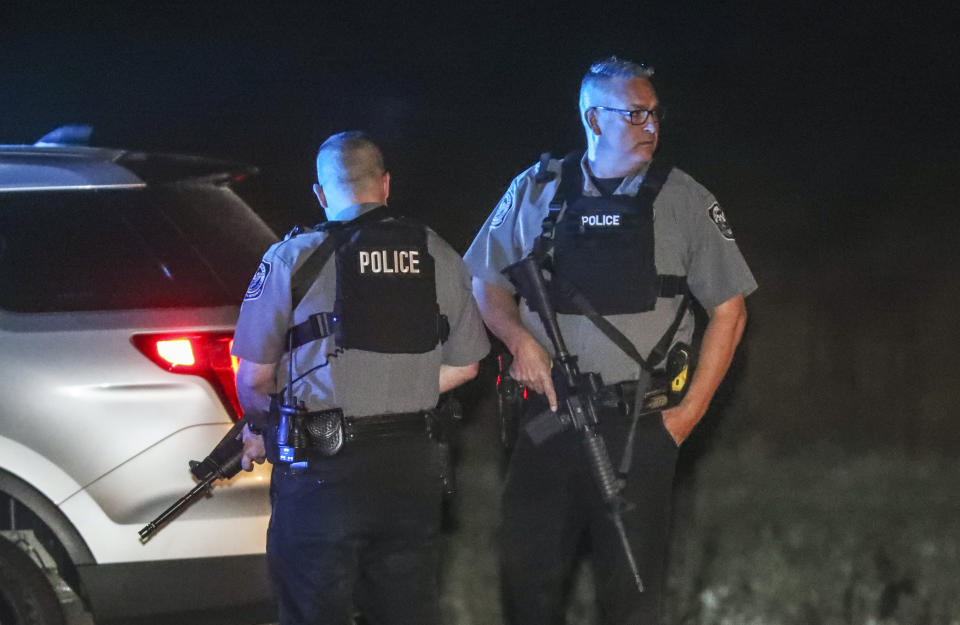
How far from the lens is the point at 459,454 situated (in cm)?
852

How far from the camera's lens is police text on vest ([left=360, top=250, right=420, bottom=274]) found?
346 centimetres

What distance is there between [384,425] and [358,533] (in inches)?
10.2

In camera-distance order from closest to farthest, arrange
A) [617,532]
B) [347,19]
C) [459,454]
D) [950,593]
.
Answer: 1. [617,532]
2. [950,593]
3. [459,454]
4. [347,19]

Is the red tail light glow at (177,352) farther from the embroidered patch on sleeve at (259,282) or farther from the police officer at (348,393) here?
the embroidered patch on sleeve at (259,282)

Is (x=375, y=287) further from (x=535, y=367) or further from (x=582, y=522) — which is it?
(x=582, y=522)

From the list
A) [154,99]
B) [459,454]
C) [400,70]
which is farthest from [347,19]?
[459,454]

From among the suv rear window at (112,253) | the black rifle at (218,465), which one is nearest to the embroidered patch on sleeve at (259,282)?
the black rifle at (218,465)

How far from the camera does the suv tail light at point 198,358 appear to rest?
381 centimetres

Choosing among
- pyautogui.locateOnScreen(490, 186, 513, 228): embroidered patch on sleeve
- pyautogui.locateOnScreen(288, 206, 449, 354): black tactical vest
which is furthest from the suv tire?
pyautogui.locateOnScreen(490, 186, 513, 228): embroidered patch on sleeve

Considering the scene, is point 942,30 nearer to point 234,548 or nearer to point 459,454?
point 459,454

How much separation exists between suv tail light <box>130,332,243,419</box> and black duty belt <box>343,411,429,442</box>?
0.46 meters

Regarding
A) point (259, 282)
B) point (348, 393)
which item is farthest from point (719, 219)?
point (259, 282)

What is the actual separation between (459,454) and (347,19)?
11.3ft

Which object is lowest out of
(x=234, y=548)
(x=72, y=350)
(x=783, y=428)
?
(x=783, y=428)
